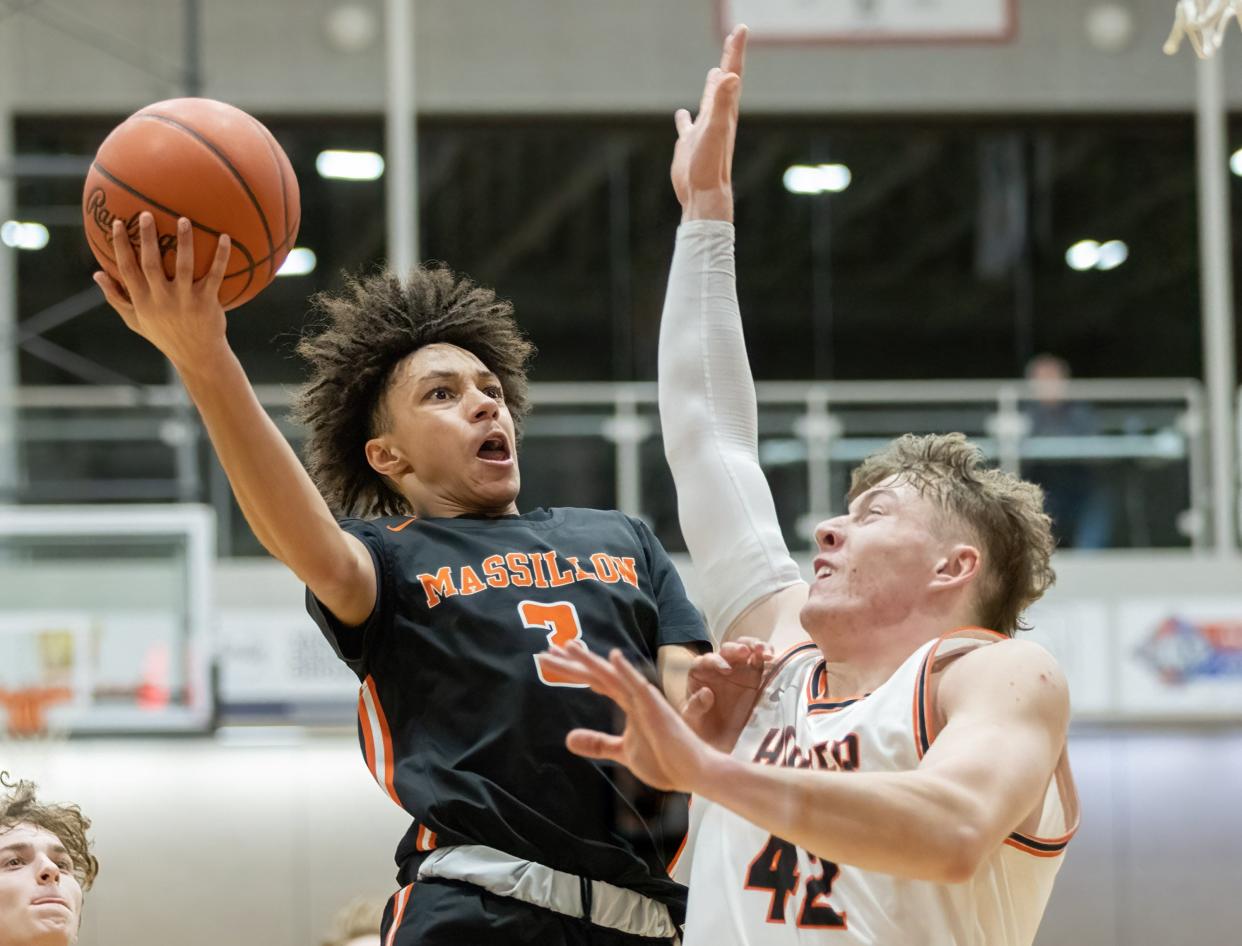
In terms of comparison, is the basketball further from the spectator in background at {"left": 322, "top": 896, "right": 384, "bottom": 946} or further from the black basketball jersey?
the spectator in background at {"left": 322, "top": 896, "right": 384, "bottom": 946}

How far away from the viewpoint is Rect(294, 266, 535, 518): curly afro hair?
282 centimetres

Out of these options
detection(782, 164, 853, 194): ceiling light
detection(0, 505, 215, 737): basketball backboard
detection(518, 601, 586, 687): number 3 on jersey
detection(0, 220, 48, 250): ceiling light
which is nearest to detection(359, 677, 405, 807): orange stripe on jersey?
detection(518, 601, 586, 687): number 3 on jersey

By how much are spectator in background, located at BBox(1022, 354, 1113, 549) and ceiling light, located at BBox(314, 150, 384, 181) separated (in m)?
4.33

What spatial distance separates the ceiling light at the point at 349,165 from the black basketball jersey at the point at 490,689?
830cm

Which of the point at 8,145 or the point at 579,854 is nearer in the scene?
the point at 579,854

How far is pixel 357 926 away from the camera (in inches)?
172

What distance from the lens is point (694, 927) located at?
2260mm

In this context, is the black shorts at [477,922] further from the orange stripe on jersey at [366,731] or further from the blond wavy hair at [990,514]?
the blond wavy hair at [990,514]

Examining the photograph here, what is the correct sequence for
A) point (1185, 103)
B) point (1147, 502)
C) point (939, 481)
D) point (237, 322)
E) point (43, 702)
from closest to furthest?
1. point (939, 481)
2. point (43, 702)
3. point (1147, 502)
4. point (237, 322)
5. point (1185, 103)

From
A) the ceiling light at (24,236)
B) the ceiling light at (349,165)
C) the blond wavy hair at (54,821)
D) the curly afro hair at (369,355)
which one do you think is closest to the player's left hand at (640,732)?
the curly afro hair at (369,355)

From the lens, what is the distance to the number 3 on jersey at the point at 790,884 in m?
2.13

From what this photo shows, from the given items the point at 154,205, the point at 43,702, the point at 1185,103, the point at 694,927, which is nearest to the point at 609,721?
the point at 694,927

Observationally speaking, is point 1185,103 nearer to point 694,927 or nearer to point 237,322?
point 237,322

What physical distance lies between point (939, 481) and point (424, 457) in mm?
818
